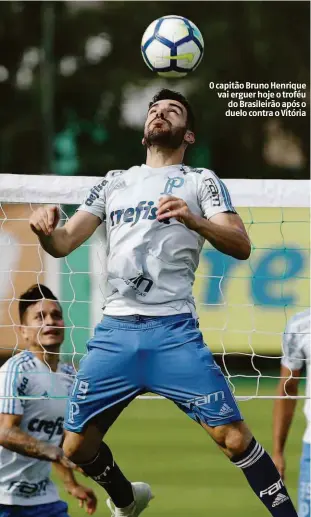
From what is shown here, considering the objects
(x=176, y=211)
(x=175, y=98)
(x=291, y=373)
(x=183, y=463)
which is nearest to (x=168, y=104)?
(x=175, y=98)

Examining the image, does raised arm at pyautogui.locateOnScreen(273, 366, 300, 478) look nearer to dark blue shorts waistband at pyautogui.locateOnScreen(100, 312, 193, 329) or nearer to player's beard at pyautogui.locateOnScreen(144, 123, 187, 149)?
dark blue shorts waistband at pyautogui.locateOnScreen(100, 312, 193, 329)

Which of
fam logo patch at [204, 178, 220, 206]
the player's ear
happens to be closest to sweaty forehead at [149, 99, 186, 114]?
the player's ear

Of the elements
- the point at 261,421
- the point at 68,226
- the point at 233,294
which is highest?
the point at 68,226

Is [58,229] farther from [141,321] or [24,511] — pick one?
[24,511]

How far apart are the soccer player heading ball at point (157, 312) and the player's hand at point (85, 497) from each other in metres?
0.49

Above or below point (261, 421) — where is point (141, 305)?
above

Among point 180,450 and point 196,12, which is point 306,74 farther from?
point 180,450

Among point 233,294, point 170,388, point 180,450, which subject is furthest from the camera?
point 233,294

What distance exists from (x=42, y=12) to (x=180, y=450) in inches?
841

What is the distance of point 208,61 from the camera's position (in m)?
30.0

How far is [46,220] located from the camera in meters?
5.64

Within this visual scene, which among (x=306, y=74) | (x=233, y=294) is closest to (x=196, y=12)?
(x=306, y=74)

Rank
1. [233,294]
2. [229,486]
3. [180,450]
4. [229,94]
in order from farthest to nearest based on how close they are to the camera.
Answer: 1. [229,94]
2. [233,294]
3. [180,450]
4. [229,486]

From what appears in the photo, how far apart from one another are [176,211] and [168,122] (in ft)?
2.67
